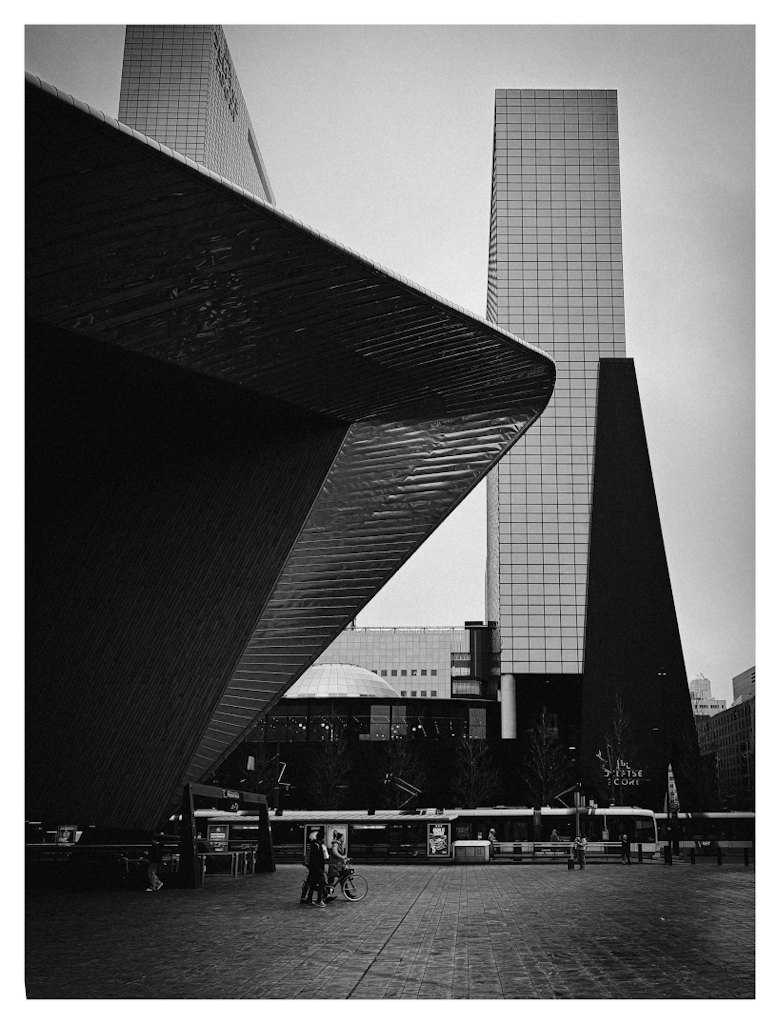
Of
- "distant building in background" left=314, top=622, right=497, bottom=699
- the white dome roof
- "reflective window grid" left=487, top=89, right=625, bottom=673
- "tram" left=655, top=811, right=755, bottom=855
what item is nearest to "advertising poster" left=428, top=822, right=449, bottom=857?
"tram" left=655, top=811, right=755, bottom=855

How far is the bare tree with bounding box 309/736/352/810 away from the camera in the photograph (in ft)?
197

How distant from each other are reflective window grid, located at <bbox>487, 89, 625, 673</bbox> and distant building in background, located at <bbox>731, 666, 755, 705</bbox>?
5187 centimetres

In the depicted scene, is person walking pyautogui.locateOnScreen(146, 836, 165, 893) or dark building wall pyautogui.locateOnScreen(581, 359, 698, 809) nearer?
person walking pyautogui.locateOnScreen(146, 836, 165, 893)

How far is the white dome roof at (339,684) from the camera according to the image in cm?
7588

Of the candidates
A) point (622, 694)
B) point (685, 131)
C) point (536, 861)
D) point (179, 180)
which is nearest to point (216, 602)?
point (179, 180)

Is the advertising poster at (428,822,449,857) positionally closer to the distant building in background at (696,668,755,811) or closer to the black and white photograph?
the black and white photograph

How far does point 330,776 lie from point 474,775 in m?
8.61

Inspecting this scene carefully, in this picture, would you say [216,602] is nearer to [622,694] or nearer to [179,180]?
[179,180]

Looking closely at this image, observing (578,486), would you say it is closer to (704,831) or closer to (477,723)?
(477,723)

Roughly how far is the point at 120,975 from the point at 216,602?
1010 cm

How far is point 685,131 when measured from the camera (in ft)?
44.4

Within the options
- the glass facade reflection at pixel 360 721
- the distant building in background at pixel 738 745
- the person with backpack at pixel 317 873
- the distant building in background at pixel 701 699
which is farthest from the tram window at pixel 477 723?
the person with backpack at pixel 317 873

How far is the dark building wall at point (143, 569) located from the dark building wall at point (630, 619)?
46.9 m

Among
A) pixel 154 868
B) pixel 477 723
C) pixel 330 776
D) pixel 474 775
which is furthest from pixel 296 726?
pixel 154 868
